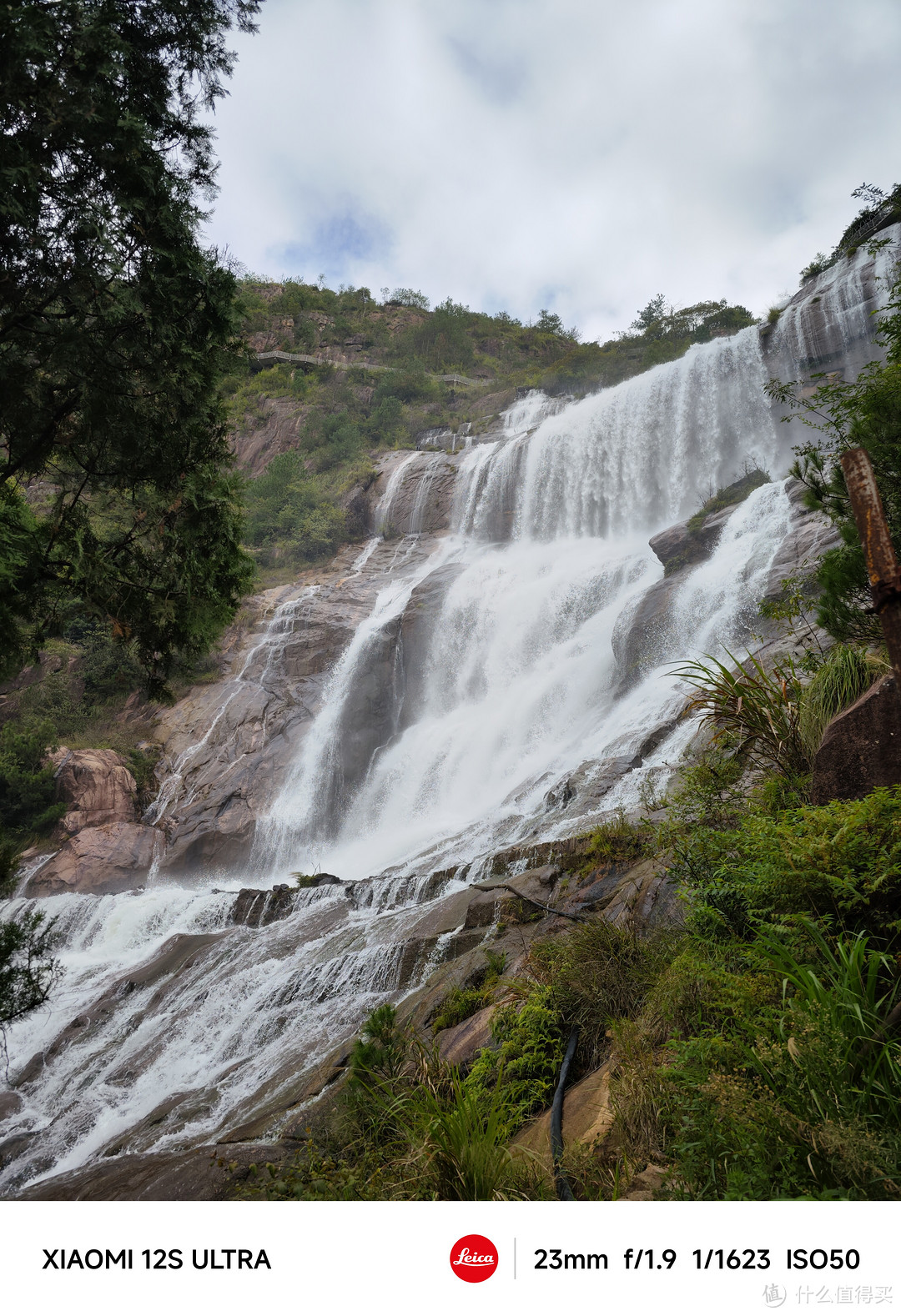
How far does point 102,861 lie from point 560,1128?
18545 mm

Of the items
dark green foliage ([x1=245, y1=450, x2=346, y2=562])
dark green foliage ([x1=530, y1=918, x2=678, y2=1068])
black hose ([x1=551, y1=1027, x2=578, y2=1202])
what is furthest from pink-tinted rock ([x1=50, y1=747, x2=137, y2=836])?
black hose ([x1=551, y1=1027, x2=578, y2=1202])

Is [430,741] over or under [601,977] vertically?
under

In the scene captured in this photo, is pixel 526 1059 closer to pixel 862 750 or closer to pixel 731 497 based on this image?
pixel 862 750

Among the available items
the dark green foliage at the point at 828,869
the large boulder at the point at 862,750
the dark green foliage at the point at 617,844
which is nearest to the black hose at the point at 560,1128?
the dark green foliage at the point at 828,869

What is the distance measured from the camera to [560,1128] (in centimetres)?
286

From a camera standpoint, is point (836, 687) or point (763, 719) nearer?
point (836, 687)

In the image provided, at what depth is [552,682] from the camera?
17859 millimetres

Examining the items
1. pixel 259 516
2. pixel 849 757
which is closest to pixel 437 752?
pixel 849 757

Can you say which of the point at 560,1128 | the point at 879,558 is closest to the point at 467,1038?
the point at 560,1128

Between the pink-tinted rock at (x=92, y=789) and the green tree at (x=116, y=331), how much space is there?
53.6ft

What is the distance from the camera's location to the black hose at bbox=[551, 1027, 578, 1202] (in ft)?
7.67
